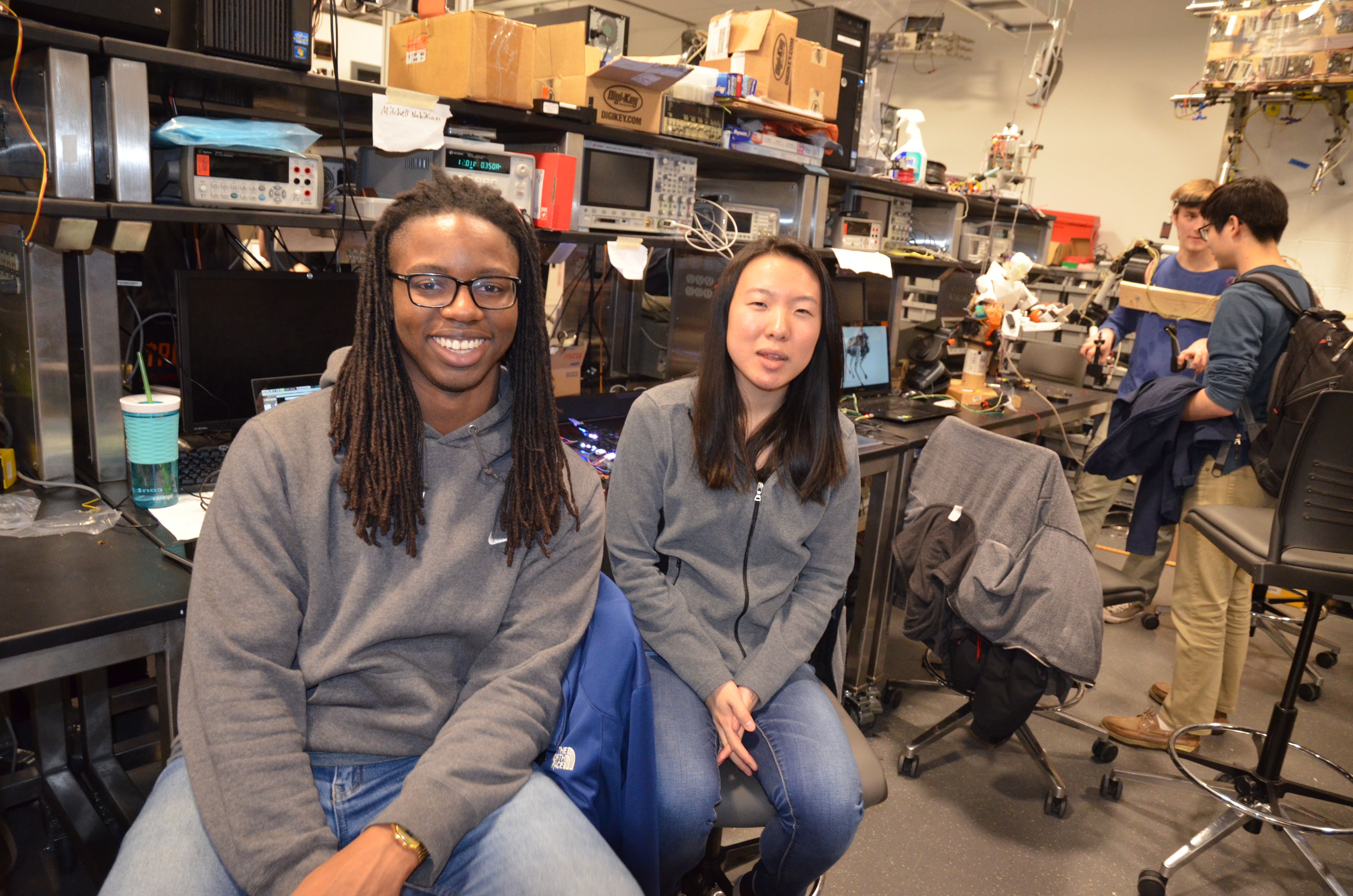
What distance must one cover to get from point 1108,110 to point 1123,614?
4.34 m

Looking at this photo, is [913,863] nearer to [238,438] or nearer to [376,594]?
[376,594]

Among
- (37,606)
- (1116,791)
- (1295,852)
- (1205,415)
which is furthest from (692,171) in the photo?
(1295,852)

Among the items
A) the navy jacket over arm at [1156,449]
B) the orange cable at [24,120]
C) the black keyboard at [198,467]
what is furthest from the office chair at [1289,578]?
the orange cable at [24,120]

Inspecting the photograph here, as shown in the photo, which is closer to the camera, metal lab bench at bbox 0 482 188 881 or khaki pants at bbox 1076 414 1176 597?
metal lab bench at bbox 0 482 188 881

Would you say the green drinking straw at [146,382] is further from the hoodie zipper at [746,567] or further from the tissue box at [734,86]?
the tissue box at [734,86]

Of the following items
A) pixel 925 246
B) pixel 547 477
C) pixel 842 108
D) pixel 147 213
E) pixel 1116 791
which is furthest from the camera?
pixel 925 246

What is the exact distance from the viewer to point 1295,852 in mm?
1928

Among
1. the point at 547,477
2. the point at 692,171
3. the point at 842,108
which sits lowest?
the point at 547,477

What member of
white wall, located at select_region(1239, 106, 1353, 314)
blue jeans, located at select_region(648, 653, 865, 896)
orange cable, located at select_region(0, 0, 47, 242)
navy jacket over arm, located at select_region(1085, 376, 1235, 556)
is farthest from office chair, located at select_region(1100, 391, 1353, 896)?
white wall, located at select_region(1239, 106, 1353, 314)

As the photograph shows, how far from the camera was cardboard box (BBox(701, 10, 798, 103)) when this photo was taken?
2398mm

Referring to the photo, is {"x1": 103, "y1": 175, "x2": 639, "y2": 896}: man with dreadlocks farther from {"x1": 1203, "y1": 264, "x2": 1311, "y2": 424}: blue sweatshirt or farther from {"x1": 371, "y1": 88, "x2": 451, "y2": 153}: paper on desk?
{"x1": 1203, "y1": 264, "x2": 1311, "y2": 424}: blue sweatshirt

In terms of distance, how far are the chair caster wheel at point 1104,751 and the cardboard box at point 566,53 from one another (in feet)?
7.22

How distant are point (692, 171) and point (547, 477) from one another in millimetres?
1379

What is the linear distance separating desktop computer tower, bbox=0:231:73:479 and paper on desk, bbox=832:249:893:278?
1944 millimetres
